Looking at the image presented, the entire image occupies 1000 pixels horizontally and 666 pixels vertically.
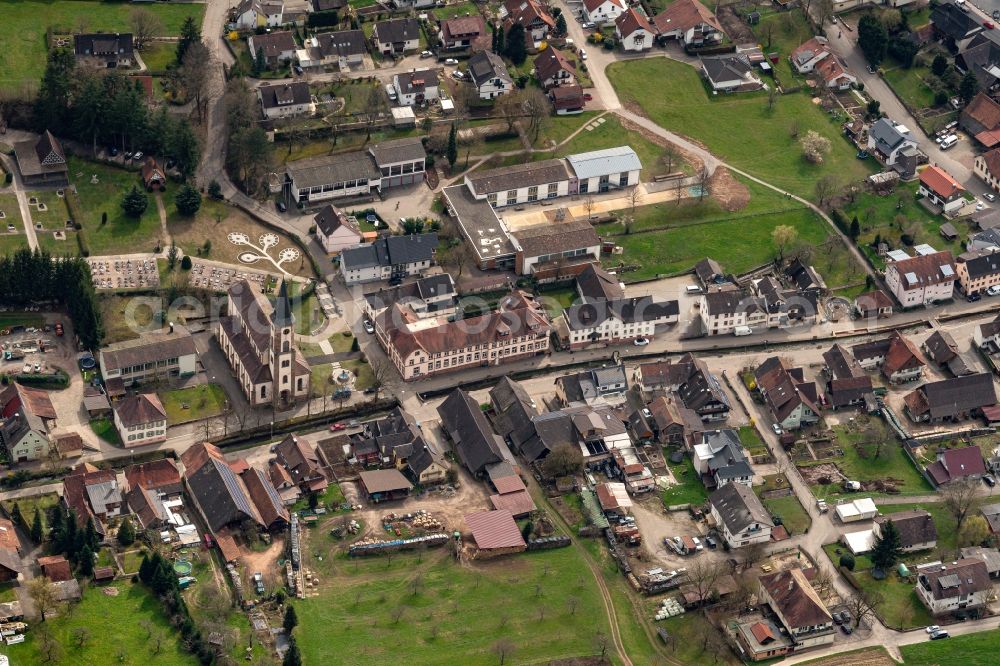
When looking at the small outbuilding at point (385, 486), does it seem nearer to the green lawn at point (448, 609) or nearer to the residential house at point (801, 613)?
the green lawn at point (448, 609)

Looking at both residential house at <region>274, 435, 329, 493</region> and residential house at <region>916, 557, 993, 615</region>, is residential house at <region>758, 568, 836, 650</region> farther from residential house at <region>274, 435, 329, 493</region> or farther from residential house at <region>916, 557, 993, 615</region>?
residential house at <region>274, 435, 329, 493</region>

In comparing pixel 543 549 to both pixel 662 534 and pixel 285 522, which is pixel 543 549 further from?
pixel 285 522

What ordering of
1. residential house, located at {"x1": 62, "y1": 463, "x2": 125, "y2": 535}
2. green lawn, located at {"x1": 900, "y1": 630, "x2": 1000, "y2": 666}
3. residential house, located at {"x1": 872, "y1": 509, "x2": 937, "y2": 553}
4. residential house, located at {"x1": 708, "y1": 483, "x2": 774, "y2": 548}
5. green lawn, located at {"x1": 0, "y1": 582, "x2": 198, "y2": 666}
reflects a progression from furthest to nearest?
residential house, located at {"x1": 872, "y1": 509, "x2": 937, "y2": 553} < residential house, located at {"x1": 708, "y1": 483, "x2": 774, "y2": 548} < residential house, located at {"x1": 62, "y1": 463, "x2": 125, "y2": 535} < green lawn, located at {"x1": 900, "y1": 630, "x2": 1000, "y2": 666} < green lawn, located at {"x1": 0, "y1": 582, "x2": 198, "y2": 666}

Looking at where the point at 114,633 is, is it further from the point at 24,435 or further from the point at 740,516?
the point at 740,516

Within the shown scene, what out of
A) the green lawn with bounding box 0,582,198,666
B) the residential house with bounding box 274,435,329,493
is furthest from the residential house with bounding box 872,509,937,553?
the green lawn with bounding box 0,582,198,666

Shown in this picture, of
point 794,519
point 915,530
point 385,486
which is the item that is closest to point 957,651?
point 915,530

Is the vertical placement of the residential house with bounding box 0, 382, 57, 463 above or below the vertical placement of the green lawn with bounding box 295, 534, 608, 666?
above

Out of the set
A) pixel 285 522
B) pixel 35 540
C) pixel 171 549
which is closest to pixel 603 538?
pixel 285 522
